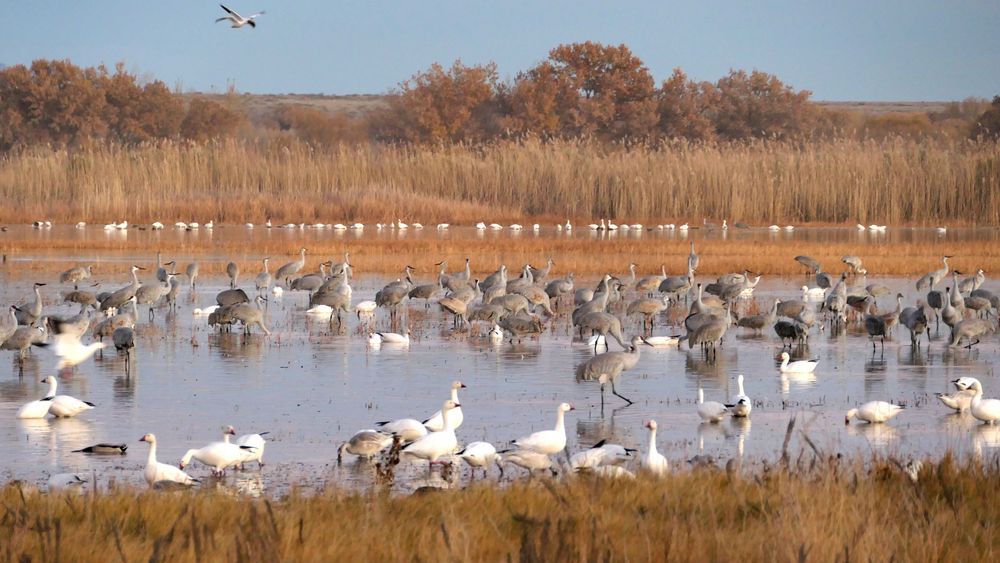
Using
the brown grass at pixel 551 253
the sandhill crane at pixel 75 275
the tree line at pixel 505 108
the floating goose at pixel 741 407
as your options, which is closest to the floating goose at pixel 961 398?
the floating goose at pixel 741 407

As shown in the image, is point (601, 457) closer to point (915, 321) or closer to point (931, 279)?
point (915, 321)

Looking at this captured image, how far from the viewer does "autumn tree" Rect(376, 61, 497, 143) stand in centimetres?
7150

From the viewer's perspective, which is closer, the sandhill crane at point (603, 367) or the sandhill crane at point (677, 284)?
the sandhill crane at point (603, 367)

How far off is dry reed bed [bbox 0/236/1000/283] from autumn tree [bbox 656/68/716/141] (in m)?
37.2

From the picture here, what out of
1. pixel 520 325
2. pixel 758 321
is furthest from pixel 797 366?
pixel 520 325

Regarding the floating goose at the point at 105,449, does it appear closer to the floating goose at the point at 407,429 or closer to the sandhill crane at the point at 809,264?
the floating goose at the point at 407,429

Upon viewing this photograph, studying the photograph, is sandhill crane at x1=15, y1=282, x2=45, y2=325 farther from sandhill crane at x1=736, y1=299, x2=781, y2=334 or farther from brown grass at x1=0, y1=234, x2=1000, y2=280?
brown grass at x1=0, y1=234, x2=1000, y2=280

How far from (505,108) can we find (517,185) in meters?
29.9

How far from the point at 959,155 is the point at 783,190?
16.9ft

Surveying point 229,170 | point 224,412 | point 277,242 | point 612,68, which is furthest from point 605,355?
point 612,68

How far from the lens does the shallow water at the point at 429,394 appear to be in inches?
383

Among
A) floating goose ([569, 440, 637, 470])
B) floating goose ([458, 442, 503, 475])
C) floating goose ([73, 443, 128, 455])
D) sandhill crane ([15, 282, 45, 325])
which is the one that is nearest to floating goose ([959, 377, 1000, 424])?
floating goose ([569, 440, 637, 470])

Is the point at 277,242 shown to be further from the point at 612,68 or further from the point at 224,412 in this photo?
the point at 612,68

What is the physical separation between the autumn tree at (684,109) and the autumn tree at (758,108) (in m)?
0.77
